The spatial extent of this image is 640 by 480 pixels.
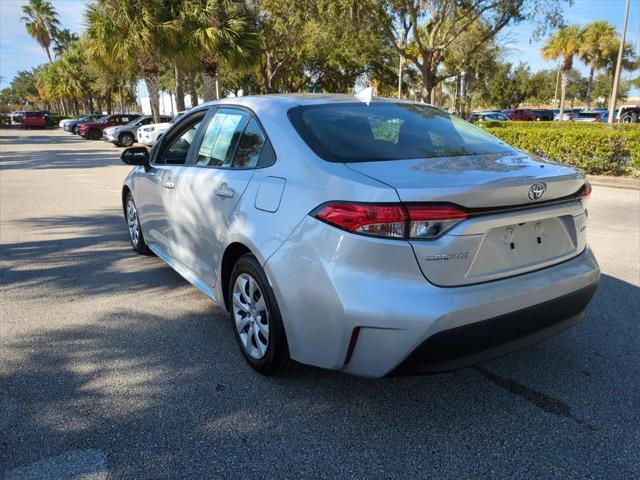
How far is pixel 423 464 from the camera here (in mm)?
2316

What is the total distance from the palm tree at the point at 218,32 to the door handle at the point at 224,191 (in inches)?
724

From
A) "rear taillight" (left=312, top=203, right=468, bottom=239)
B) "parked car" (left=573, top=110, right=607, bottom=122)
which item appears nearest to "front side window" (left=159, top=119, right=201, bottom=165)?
"rear taillight" (left=312, top=203, right=468, bottom=239)

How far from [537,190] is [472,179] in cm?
37

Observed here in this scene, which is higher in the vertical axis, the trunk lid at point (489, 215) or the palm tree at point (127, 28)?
the palm tree at point (127, 28)

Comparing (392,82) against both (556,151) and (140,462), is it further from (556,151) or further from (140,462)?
(140,462)

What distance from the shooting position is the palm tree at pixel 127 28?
19.2 metres

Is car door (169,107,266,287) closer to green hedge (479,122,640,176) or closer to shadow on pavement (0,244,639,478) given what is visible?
shadow on pavement (0,244,639,478)

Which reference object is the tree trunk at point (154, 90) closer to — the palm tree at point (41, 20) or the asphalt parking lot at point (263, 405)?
the asphalt parking lot at point (263, 405)

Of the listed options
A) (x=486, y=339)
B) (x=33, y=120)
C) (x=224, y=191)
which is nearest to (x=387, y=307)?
(x=486, y=339)

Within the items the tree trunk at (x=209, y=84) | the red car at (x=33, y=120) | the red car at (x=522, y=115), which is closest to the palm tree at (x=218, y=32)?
the tree trunk at (x=209, y=84)

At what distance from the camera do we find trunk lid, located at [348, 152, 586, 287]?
7.48 ft

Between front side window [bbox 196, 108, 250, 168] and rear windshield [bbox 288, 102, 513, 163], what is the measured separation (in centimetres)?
48

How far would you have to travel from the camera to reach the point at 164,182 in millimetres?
4191

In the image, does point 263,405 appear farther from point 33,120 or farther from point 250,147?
point 33,120
